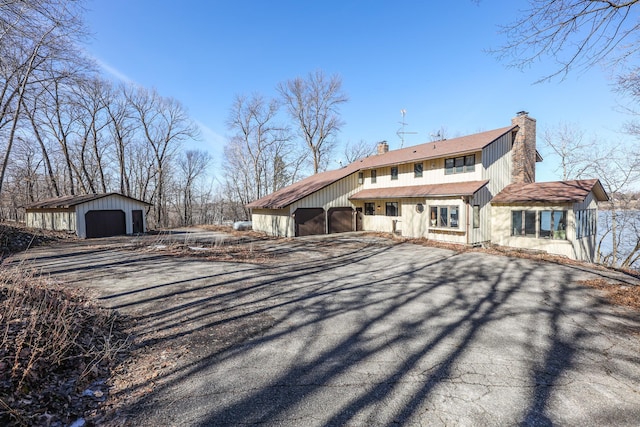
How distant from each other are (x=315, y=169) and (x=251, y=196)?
40.0ft

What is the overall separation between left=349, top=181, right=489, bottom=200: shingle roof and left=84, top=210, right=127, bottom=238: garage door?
57.6 ft

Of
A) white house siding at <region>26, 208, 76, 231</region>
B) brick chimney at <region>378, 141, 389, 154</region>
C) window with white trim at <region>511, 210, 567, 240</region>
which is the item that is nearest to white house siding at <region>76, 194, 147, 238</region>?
white house siding at <region>26, 208, 76, 231</region>

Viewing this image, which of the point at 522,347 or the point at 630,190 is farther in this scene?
the point at 630,190

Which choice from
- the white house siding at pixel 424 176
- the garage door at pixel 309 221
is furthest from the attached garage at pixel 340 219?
the white house siding at pixel 424 176

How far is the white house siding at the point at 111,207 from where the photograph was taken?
19531 mm

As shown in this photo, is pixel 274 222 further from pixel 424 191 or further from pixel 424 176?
pixel 424 176

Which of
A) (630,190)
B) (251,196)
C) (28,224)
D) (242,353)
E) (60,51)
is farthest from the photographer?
(251,196)

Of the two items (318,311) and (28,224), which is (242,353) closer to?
(318,311)

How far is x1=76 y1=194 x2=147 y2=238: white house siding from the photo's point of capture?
1953cm

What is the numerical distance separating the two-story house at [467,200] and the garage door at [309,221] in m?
0.07

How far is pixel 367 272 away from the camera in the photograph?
369 inches

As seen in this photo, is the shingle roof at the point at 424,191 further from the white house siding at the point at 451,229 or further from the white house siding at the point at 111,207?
the white house siding at the point at 111,207

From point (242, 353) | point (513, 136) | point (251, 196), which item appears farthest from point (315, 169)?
point (242, 353)

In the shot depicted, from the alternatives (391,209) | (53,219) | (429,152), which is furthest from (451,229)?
(53,219)
